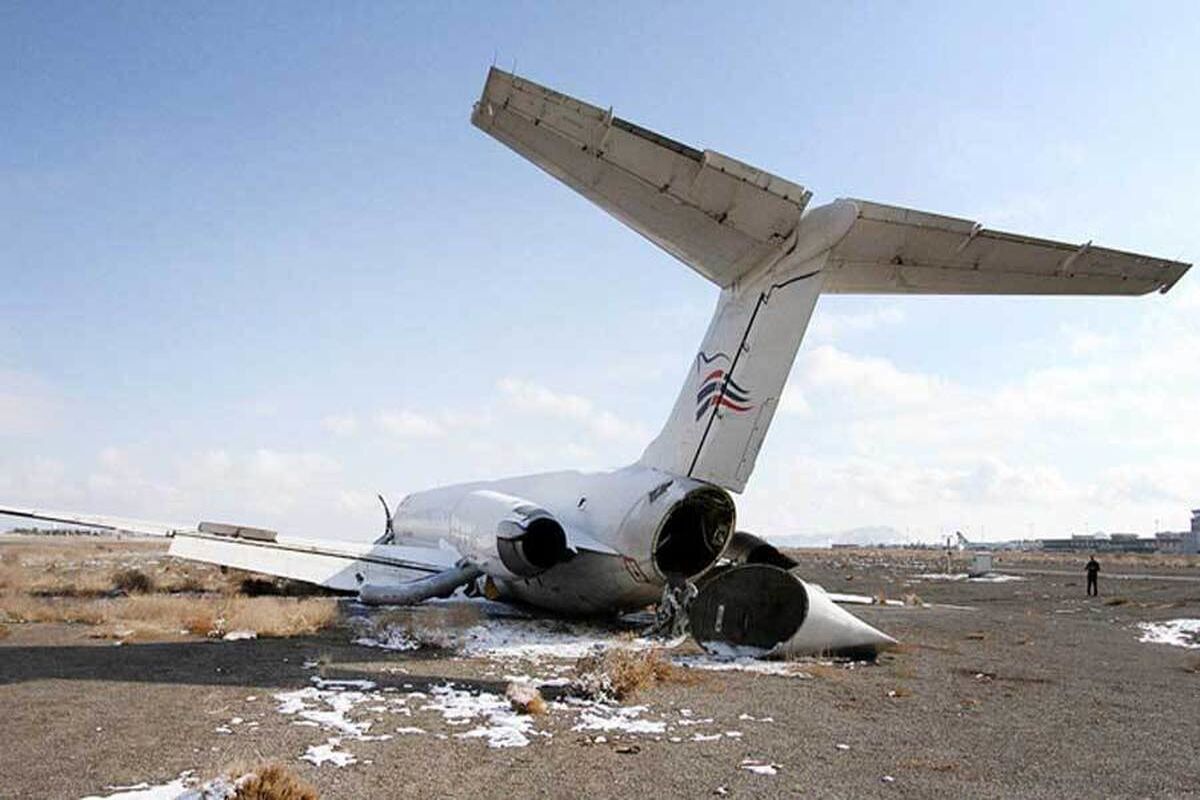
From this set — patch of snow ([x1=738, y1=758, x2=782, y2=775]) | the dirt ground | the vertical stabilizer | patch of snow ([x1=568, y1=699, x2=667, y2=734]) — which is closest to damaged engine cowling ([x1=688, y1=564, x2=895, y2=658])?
the dirt ground

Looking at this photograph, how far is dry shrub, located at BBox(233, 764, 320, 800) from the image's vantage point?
4.08m

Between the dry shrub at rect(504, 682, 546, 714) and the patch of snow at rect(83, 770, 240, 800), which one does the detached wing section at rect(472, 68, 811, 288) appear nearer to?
the dry shrub at rect(504, 682, 546, 714)

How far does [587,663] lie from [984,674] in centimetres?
414

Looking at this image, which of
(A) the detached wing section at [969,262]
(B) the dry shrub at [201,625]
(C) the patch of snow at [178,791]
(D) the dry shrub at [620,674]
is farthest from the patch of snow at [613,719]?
(B) the dry shrub at [201,625]

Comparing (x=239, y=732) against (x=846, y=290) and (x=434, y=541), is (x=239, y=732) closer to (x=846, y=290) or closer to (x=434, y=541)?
(x=846, y=290)

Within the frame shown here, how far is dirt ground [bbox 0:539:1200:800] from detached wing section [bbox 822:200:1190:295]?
3989 mm

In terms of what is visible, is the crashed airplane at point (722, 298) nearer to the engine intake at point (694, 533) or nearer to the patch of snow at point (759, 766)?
the engine intake at point (694, 533)

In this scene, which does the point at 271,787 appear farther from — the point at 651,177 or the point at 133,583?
the point at 133,583

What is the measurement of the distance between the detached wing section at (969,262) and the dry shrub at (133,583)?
51.9 feet

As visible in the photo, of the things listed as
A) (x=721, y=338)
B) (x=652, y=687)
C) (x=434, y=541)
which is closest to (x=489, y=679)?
(x=652, y=687)

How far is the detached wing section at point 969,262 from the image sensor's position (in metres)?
8.66

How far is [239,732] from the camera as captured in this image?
18.6 ft

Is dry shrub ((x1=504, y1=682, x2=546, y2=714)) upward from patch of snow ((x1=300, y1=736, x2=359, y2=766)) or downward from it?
upward

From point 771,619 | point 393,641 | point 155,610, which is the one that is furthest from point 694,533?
point 155,610
